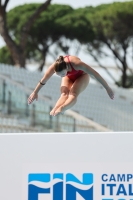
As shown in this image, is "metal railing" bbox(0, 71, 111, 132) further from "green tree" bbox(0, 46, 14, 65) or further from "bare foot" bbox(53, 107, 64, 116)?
"green tree" bbox(0, 46, 14, 65)

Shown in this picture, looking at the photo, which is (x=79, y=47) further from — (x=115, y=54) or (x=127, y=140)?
(x=127, y=140)

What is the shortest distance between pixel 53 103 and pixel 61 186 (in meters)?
9.33

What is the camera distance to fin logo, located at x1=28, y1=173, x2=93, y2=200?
4.64m

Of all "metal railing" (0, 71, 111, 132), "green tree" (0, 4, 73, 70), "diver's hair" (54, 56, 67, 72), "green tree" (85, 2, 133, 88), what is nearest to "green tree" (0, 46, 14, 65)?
"green tree" (0, 4, 73, 70)

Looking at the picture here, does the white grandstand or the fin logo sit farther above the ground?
the white grandstand

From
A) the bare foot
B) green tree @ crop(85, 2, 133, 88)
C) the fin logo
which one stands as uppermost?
green tree @ crop(85, 2, 133, 88)

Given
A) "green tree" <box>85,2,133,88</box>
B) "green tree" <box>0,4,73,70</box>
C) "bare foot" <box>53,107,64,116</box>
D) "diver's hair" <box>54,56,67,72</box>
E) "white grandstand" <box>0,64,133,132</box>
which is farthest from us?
"green tree" <box>0,4,73,70</box>

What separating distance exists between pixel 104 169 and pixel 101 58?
25440 mm

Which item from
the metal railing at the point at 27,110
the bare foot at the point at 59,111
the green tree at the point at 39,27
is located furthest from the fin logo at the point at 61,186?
the green tree at the point at 39,27

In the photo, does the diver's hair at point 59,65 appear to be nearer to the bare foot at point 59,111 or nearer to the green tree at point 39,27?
the bare foot at point 59,111

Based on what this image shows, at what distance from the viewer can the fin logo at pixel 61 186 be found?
15.2ft

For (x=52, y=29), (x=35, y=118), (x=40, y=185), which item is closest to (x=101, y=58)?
(x=52, y=29)

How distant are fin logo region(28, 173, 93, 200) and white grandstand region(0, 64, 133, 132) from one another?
7643mm

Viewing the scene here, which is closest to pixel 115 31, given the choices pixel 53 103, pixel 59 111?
pixel 53 103
